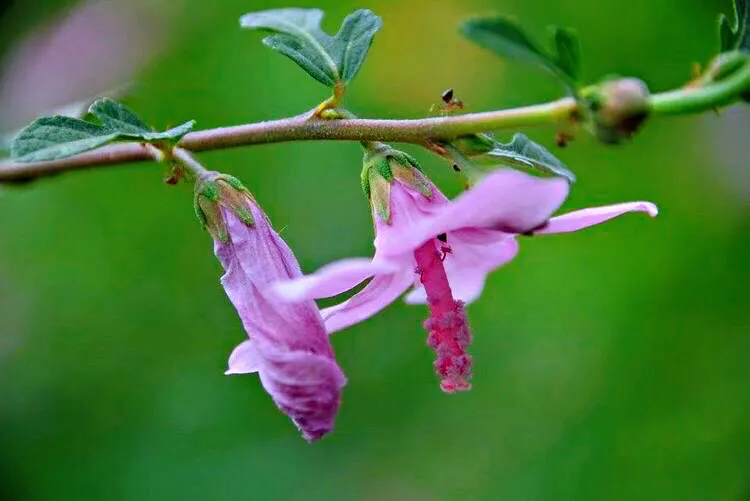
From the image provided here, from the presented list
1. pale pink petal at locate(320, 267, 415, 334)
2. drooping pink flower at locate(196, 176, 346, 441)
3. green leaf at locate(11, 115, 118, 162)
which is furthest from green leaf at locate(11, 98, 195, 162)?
pale pink petal at locate(320, 267, 415, 334)

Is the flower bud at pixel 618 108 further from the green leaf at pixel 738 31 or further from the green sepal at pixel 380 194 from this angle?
the green sepal at pixel 380 194

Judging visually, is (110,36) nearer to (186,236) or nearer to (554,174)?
(186,236)

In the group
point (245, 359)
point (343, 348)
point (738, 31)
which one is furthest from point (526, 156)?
point (343, 348)

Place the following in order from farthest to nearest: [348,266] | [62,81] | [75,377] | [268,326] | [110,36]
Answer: [110,36]
[62,81]
[75,377]
[268,326]
[348,266]

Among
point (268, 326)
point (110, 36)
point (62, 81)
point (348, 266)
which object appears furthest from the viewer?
point (110, 36)

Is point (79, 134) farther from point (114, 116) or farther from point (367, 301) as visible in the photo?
point (367, 301)

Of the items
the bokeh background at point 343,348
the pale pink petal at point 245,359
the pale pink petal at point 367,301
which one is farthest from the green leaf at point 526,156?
the bokeh background at point 343,348

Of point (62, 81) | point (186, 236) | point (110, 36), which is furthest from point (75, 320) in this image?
point (110, 36)
